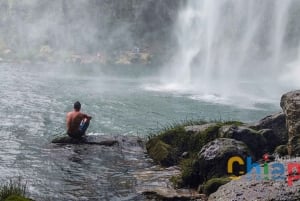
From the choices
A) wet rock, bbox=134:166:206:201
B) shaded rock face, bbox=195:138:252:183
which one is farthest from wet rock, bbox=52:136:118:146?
shaded rock face, bbox=195:138:252:183

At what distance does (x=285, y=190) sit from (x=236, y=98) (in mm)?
25637

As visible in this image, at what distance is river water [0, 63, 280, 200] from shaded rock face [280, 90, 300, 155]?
393cm

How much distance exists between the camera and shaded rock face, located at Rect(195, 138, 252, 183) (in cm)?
1021

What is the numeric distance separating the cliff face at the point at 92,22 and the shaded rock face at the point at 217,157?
2513 inches

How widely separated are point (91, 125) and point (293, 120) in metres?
11.7

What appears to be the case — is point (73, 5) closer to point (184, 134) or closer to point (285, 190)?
point (184, 134)

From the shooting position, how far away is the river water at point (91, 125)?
35.0 ft


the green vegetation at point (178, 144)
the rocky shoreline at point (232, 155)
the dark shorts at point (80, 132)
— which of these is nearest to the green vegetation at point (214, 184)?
the rocky shoreline at point (232, 155)

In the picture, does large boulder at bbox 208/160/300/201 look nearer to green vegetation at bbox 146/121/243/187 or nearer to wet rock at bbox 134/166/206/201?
wet rock at bbox 134/166/206/201

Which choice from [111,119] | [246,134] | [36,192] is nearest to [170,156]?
[246,134]

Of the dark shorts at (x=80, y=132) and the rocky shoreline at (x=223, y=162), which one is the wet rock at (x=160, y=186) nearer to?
the rocky shoreline at (x=223, y=162)

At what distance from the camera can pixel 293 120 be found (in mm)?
10305

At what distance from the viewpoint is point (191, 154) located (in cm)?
1269

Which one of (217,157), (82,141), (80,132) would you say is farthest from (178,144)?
(80,132)
